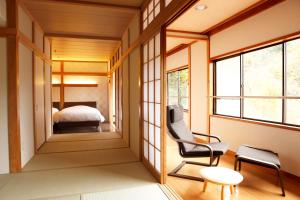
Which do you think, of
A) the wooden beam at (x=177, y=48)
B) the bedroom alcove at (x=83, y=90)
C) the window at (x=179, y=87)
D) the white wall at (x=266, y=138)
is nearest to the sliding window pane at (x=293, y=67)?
the white wall at (x=266, y=138)

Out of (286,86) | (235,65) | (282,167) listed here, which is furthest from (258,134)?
(235,65)

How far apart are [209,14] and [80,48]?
453 cm

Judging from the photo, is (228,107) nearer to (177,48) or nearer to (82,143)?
(177,48)

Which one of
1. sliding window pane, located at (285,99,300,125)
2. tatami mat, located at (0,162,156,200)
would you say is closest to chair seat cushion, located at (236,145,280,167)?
sliding window pane, located at (285,99,300,125)

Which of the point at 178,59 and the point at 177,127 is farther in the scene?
the point at 178,59

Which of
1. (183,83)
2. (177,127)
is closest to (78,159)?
(177,127)

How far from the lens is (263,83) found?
10.9ft

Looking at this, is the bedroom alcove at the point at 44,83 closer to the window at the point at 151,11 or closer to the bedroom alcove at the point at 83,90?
the bedroom alcove at the point at 83,90

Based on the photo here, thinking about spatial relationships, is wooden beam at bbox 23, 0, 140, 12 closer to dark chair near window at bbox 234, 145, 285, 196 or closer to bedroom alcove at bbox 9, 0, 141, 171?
bedroom alcove at bbox 9, 0, 141, 171

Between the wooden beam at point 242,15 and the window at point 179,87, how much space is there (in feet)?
5.84

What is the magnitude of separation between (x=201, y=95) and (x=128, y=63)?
177 cm

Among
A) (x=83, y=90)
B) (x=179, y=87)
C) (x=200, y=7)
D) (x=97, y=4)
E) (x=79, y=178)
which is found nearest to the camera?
(x=79, y=178)

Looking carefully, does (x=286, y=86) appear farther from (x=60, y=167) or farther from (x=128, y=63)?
(x=60, y=167)

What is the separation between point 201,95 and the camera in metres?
4.73
